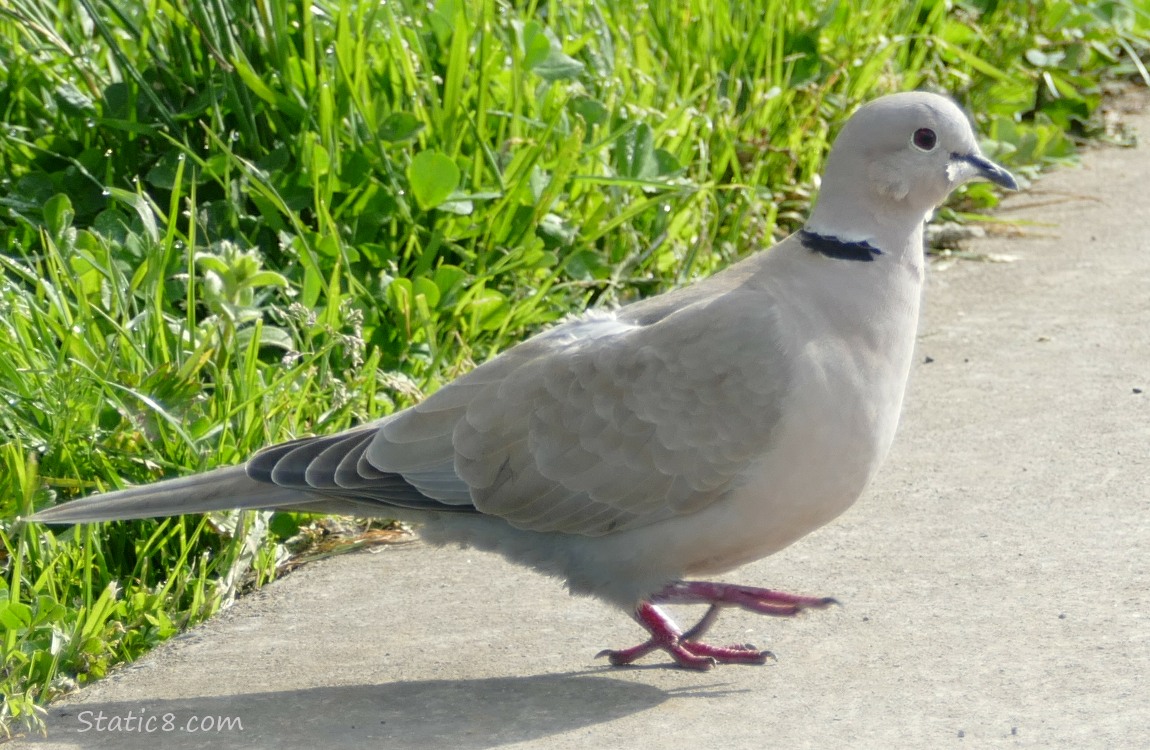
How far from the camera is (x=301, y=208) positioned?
4.43 m

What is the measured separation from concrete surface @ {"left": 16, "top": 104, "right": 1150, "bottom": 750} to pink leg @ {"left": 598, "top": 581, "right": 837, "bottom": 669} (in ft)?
0.12

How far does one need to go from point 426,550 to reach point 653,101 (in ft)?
6.92

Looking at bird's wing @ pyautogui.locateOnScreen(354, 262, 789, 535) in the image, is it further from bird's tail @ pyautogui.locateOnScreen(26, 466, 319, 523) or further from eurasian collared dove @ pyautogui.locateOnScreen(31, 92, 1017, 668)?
bird's tail @ pyautogui.locateOnScreen(26, 466, 319, 523)

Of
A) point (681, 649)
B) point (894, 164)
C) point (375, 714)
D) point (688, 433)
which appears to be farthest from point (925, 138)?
point (375, 714)

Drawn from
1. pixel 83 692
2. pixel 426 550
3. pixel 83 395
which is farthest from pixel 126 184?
pixel 83 692

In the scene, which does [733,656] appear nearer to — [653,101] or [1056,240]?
[653,101]

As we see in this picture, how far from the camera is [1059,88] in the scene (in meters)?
6.48

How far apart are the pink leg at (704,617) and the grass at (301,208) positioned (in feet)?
3.35

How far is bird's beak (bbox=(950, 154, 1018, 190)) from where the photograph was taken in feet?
10.6

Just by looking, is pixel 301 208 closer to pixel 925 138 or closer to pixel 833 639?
pixel 925 138

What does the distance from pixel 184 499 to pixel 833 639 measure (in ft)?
4.45

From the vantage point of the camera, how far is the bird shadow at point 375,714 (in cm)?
283

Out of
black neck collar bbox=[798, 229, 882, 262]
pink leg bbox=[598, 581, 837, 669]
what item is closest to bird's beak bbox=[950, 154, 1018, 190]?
black neck collar bbox=[798, 229, 882, 262]

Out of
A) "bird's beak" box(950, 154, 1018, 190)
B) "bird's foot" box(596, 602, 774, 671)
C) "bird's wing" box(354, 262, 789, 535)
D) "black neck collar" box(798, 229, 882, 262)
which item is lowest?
"bird's foot" box(596, 602, 774, 671)
